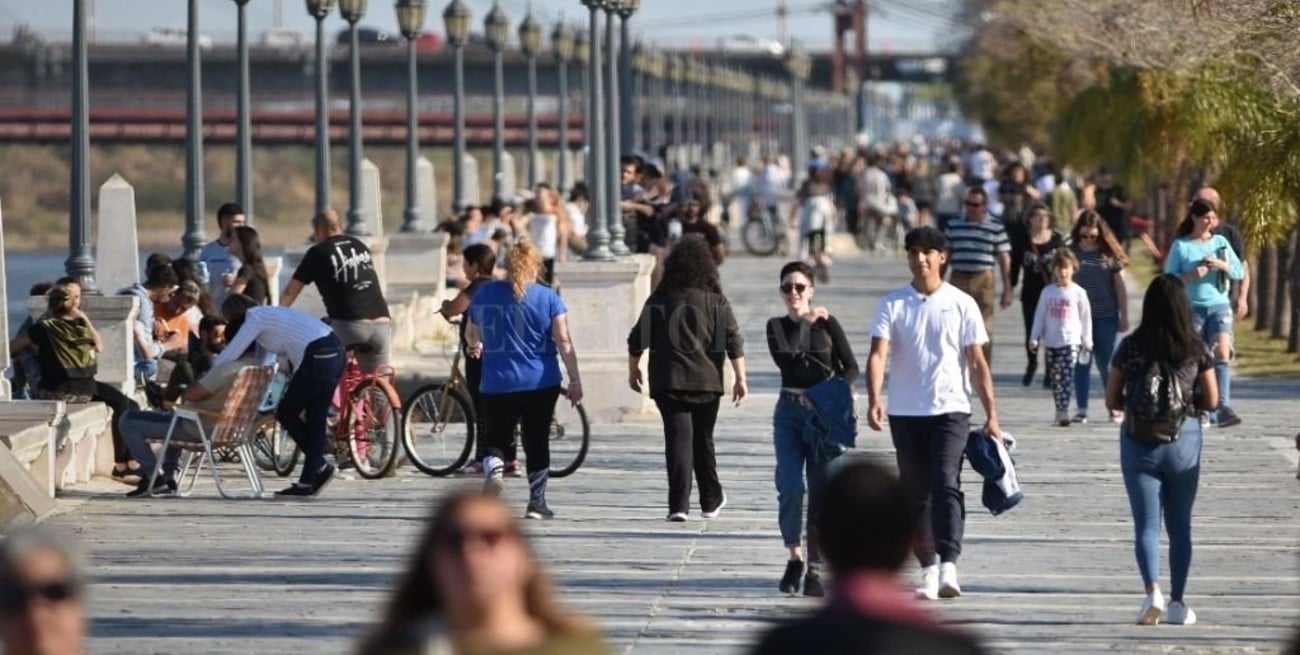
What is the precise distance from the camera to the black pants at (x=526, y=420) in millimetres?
15383

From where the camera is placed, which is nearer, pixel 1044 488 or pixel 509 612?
pixel 509 612

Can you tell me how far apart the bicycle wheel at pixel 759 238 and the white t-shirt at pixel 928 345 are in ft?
121

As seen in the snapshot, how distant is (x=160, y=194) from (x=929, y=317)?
90.4m

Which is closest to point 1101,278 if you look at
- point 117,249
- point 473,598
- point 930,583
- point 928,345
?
point 117,249

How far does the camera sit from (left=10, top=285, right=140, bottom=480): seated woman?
677 inches

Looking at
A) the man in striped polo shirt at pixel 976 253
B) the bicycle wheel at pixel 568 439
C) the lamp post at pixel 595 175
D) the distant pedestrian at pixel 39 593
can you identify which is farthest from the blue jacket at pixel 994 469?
the lamp post at pixel 595 175

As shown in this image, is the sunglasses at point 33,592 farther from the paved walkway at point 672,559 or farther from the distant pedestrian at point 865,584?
the paved walkway at point 672,559

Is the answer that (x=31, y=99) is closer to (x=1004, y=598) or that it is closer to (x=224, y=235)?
(x=224, y=235)

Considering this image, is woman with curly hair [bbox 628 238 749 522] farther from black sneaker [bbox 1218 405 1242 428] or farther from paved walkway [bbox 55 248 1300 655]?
black sneaker [bbox 1218 405 1242 428]

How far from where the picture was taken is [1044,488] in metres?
17.1

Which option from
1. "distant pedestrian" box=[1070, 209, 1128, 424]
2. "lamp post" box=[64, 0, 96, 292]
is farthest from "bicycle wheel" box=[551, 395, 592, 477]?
"distant pedestrian" box=[1070, 209, 1128, 424]

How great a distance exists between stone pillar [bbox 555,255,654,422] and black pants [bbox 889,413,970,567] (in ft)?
29.4

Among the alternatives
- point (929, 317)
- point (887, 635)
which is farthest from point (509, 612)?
point (929, 317)

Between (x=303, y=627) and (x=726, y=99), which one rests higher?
(x=726, y=99)
